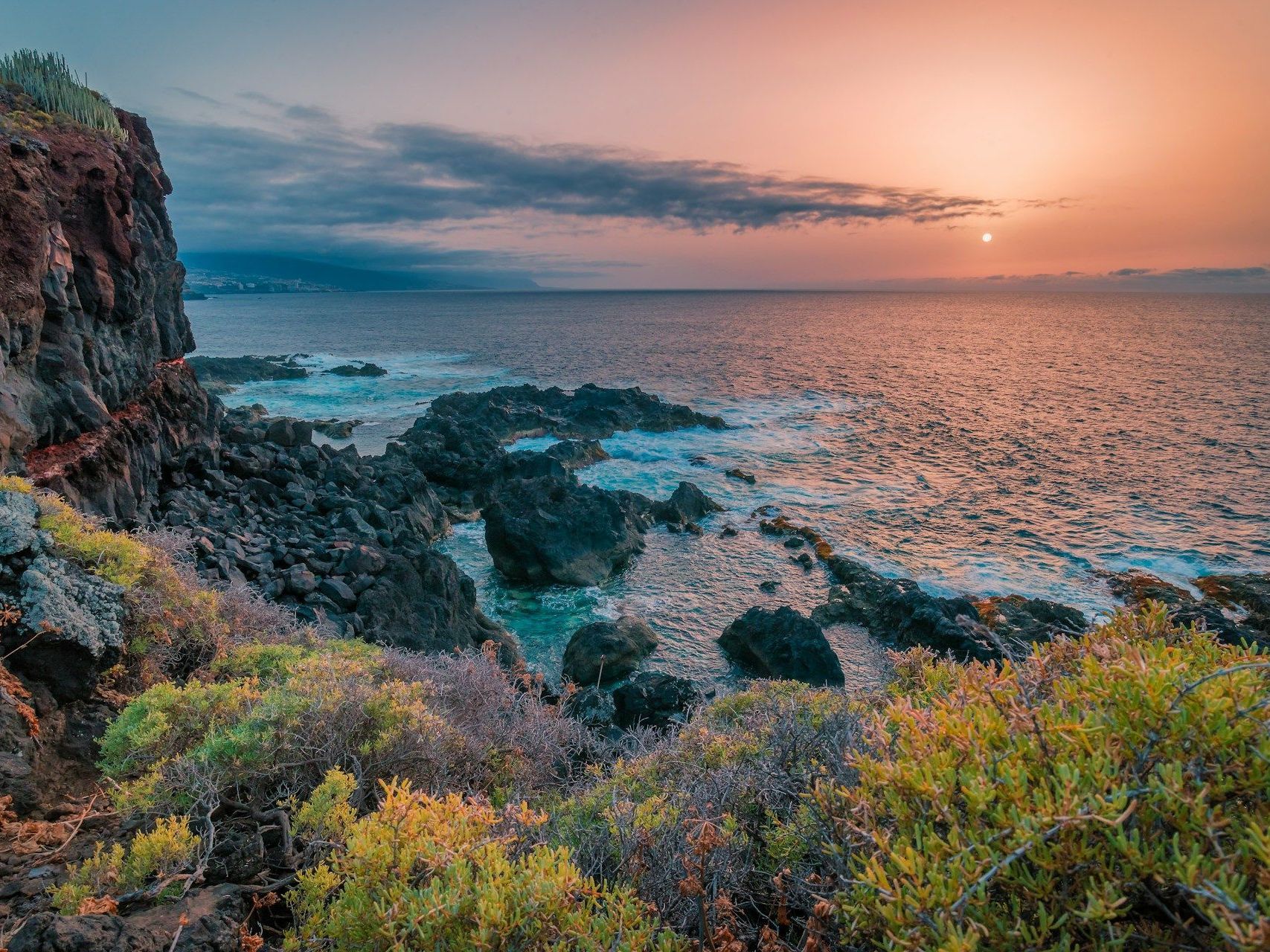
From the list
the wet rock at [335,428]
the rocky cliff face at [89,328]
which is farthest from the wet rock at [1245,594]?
the wet rock at [335,428]

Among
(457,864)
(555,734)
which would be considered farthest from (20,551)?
(457,864)

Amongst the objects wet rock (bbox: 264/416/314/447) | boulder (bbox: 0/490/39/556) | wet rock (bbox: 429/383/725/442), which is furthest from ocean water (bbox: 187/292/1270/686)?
boulder (bbox: 0/490/39/556)

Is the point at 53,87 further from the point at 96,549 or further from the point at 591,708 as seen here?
the point at 591,708

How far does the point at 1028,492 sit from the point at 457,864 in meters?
33.4

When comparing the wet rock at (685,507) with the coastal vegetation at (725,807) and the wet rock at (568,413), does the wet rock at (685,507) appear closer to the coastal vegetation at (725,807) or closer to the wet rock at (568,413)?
the wet rock at (568,413)

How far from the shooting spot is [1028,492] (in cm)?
2995

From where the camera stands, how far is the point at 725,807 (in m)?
4.68

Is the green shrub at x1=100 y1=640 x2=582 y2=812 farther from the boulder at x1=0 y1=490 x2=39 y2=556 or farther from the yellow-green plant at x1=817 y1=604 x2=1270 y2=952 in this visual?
the yellow-green plant at x1=817 y1=604 x2=1270 y2=952

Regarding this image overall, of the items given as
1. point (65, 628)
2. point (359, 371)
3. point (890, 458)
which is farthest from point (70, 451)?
point (359, 371)

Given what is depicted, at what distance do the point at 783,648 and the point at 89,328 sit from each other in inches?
681

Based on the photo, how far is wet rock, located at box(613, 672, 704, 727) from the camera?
497 inches

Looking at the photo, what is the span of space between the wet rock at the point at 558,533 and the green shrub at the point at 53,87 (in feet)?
47.5

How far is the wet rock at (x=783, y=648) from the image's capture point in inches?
619

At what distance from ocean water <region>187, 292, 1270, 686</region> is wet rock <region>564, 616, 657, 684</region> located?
0.67 m
